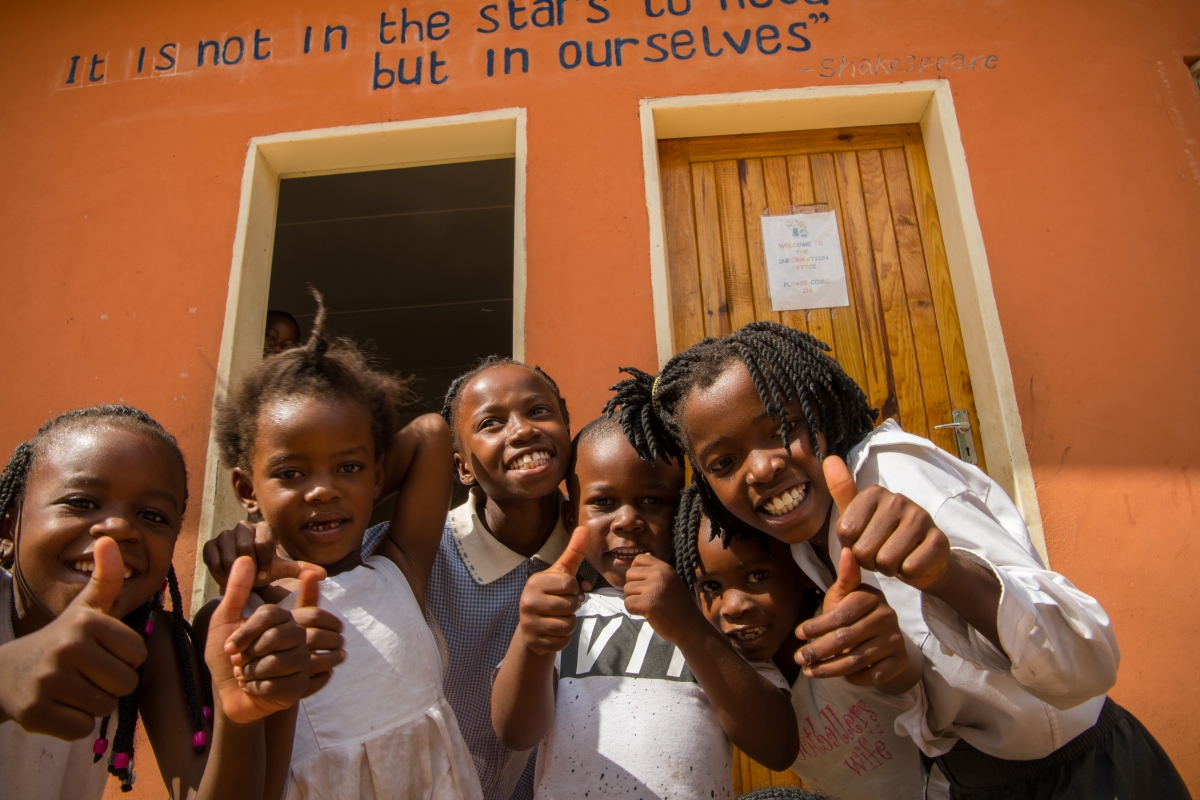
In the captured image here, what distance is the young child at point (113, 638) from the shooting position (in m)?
1.09

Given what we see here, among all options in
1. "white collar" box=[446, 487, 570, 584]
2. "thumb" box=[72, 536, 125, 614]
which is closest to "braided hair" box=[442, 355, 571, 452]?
"white collar" box=[446, 487, 570, 584]

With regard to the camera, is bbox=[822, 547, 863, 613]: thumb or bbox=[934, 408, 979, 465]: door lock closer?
bbox=[822, 547, 863, 613]: thumb

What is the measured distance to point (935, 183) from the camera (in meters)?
3.21

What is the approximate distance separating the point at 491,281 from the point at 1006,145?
3.64m

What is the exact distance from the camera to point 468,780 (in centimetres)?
158

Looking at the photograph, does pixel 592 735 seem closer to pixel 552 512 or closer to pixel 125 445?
pixel 552 512

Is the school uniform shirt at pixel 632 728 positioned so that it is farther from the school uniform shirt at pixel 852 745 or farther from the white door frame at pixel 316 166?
the white door frame at pixel 316 166

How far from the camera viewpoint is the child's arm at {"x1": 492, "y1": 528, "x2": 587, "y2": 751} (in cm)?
145

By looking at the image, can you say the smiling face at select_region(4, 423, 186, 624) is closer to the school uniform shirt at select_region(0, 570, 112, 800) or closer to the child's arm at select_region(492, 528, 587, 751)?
the school uniform shirt at select_region(0, 570, 112, 800)

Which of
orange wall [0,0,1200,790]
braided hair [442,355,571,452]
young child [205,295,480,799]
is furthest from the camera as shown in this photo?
orange wall [0,0,1200,790]

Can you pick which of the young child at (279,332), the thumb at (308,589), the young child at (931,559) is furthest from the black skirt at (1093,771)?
the young child at (279,332)

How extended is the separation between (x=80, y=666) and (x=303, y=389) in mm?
830

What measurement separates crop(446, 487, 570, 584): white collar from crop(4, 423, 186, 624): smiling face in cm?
73

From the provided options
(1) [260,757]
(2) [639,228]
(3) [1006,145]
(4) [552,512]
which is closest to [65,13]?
(2) [639,228]
